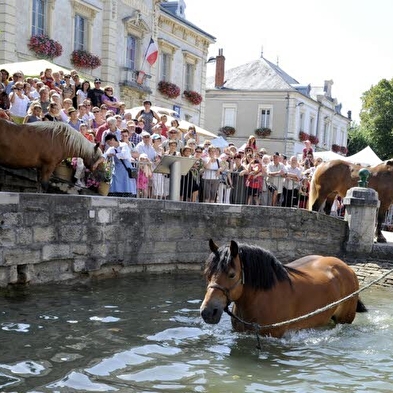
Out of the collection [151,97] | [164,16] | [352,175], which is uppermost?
[164,16]

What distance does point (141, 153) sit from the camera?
467 inches

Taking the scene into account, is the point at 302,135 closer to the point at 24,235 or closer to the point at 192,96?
the point at 192,96

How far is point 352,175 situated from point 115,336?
8.96m

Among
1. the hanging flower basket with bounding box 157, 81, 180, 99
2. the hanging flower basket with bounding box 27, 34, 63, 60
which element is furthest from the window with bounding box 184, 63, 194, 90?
the hanging flower basket with bounding box 27, 34, 63, 60

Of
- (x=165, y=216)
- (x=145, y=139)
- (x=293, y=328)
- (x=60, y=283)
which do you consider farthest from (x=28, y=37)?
(x=293, y=328)

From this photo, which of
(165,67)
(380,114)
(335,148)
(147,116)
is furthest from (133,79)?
(335,148)

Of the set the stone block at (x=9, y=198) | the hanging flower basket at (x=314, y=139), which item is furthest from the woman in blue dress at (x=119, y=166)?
the hanging flower basket at (x=314, y=139)

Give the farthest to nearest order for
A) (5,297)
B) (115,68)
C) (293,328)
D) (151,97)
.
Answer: (151,97), (115,68), (5,297), (293,328)

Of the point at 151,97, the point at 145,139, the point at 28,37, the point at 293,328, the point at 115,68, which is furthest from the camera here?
the point at 151,97

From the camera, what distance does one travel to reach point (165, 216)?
11.2 meters

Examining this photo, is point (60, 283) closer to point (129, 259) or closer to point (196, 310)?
point (129, 259)

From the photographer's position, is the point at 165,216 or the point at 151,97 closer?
the point at 165,216

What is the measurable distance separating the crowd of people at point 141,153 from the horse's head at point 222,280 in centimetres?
515

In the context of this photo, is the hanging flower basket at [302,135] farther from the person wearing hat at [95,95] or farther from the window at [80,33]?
the person wearing hat at [95,95]
